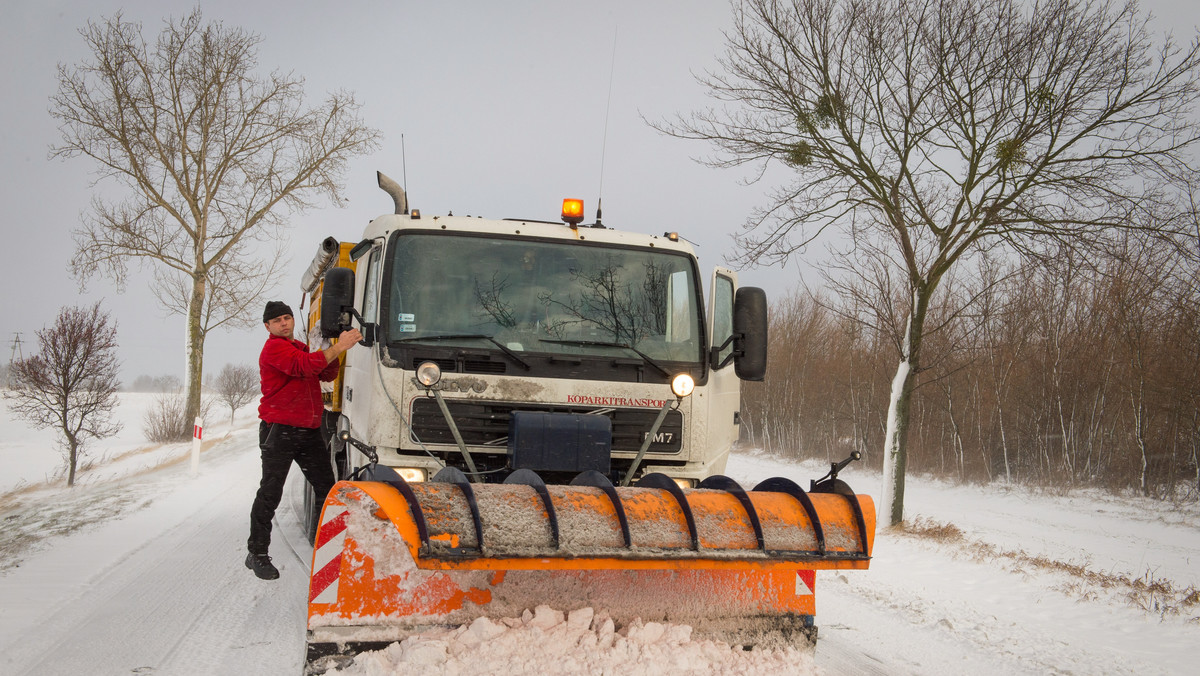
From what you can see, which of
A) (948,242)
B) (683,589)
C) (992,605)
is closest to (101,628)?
→ (683,589)

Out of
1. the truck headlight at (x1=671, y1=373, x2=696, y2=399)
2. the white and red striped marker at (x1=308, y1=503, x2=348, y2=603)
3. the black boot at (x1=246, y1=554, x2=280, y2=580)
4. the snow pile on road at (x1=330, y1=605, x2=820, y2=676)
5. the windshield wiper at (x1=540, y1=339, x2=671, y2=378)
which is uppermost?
the windshield wiper at (x1=540, y1=339, x2=671, y2=378)

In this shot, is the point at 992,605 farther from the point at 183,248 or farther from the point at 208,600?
the point at 183,248

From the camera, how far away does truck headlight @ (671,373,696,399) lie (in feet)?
14.6

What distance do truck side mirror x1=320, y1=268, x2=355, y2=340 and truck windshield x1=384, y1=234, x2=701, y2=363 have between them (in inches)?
8.8

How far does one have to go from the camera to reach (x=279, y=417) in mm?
5074

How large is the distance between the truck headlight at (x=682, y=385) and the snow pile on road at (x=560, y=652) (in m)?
1.41

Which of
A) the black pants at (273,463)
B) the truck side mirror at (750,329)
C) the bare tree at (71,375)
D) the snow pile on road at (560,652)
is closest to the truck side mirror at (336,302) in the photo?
the black pants at (273,463)

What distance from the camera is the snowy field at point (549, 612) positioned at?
3.26 meters

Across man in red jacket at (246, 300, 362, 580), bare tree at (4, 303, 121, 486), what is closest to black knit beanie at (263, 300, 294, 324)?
man in red jacket at (246, 300, 362, 580)

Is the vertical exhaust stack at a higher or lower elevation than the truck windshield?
higher

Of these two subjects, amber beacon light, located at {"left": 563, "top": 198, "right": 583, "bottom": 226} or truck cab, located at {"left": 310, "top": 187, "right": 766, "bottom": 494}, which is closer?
truck cab, located at {"left": 310, "top": 187, "right": 766, "bottom": 494}

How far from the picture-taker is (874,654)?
469 cm

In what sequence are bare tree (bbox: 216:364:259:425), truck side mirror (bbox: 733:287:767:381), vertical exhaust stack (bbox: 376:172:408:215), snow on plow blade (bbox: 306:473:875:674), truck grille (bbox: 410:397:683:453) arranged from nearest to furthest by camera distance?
1. snow on plow blade (bbox: 306:473:875:674)
2. truck grille (bbox: 410:397:683:453)
3. truck side mirror (bbox: 733:287:767:381)
4. vertical exhaust stack (bbox: 376:172:408:215)
5. bare tree (bbox: 216:364:259:425)

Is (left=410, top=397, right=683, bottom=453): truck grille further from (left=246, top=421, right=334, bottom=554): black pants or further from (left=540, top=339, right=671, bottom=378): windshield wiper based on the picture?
(left=246, top=421, right=334, bottom=554): black pants
